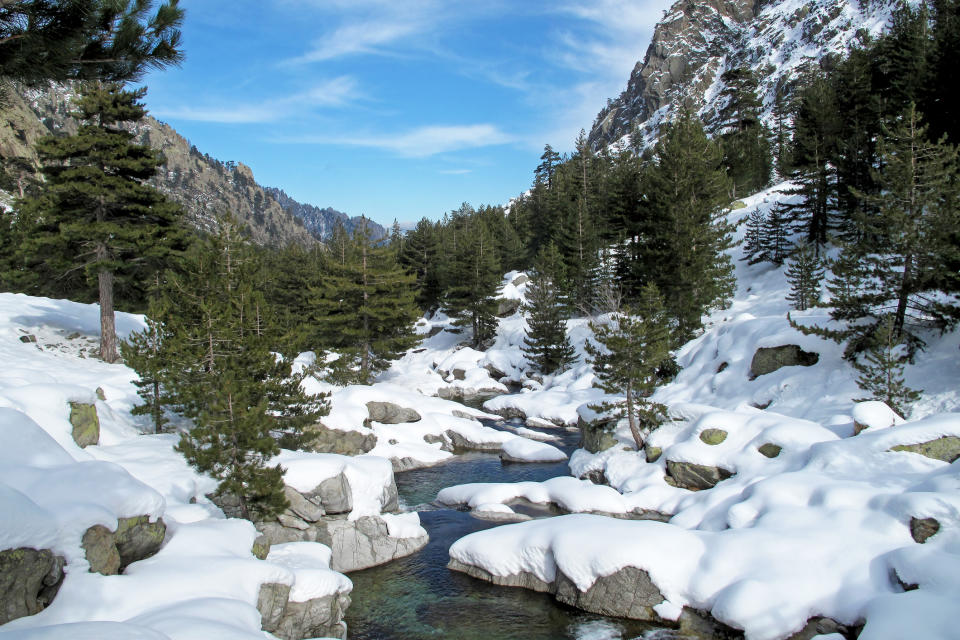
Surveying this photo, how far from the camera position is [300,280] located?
2200 inches

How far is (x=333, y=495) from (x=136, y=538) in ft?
22.0

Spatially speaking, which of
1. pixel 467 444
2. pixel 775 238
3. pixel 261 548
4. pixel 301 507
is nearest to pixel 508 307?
pixel 775 238

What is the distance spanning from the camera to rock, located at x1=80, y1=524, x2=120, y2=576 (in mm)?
→ 9961

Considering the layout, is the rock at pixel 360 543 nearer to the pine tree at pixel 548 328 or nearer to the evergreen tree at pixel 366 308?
the evergreen tree at pixel 366 308

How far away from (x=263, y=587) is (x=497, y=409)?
26818 millimetres

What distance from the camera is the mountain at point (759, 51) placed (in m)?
142

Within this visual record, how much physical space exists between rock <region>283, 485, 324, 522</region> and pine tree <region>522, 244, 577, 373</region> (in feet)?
95.7

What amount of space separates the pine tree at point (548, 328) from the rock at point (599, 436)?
1797 centimetres

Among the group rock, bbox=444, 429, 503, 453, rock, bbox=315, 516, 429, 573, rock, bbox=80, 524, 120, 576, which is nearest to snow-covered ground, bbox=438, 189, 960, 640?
rock, bbox=315, 516, 429, 573

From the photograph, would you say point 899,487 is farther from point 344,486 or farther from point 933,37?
point 933,37

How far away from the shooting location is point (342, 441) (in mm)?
24953

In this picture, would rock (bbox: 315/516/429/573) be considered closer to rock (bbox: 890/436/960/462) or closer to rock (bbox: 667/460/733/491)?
rock (bbox: 667/460/733/491)

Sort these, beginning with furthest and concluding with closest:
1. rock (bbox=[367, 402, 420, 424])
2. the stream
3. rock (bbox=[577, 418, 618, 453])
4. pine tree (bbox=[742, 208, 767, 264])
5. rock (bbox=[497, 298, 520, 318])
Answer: rock (bbox=[497, 298, 520, 318]) < pine tree (bbox=[742, 208, 767, 264]) < rock (bbox=[367, 402, 420, 424]) < rock (bbox=[577, 418, 618, 453]) < the stream

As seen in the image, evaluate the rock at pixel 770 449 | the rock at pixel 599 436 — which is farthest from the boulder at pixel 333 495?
the rock at pixel 770 449
